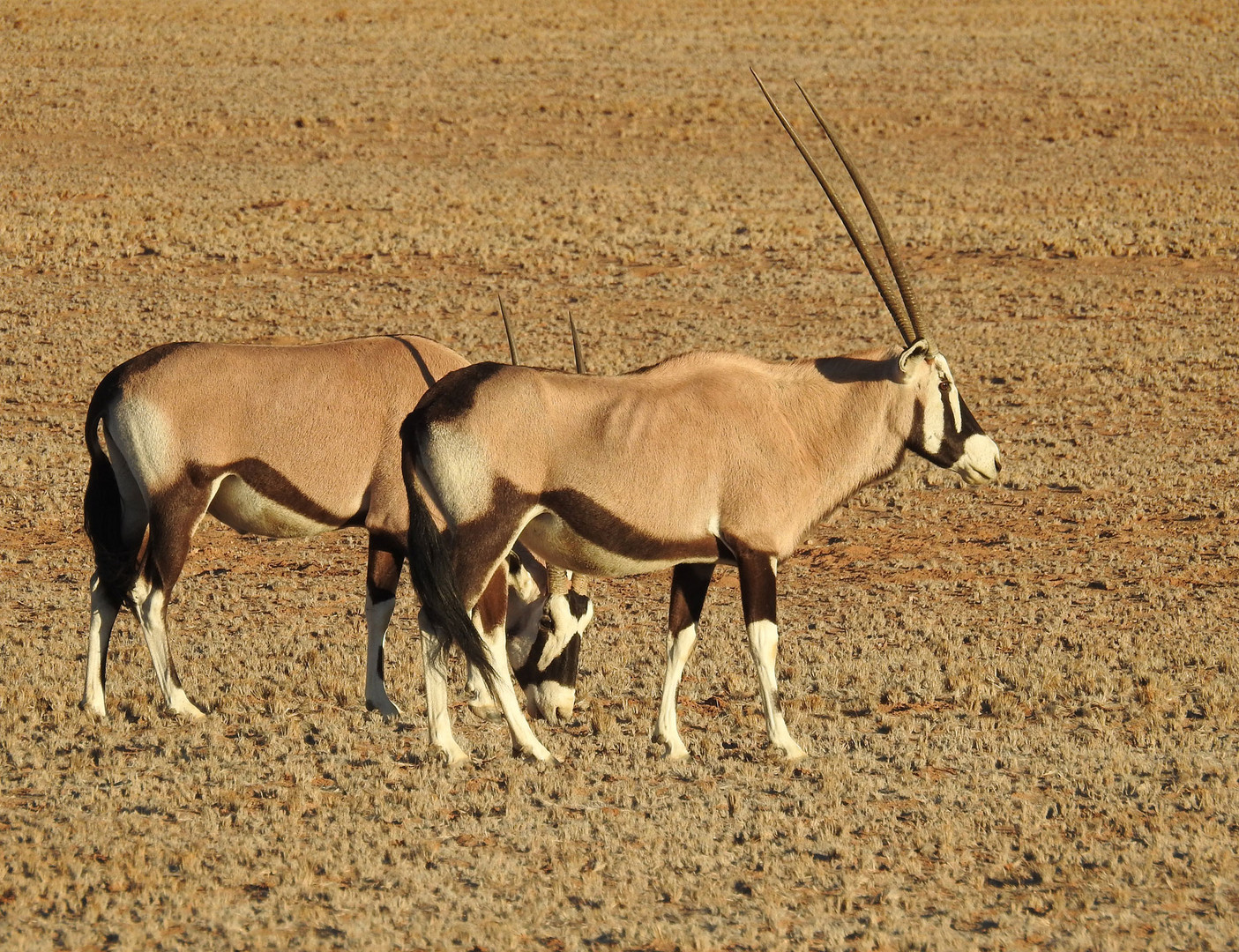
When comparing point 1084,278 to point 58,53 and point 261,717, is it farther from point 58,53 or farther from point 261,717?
point 58,53

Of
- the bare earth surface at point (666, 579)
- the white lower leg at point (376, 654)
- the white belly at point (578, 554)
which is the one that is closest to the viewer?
the bare earth surface at point (666, 579)

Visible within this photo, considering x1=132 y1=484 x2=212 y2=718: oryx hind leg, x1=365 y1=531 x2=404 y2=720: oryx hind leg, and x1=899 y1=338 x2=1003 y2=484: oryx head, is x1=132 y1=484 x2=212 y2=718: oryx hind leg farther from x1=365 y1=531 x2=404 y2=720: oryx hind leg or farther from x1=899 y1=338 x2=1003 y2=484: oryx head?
x1=899 y1=338 x2=1003 y2=484: oryx head

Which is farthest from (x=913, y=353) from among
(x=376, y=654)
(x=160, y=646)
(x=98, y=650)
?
(x=98, y=650)

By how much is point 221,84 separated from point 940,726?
2976 cm

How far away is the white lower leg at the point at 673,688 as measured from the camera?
24.8 feet

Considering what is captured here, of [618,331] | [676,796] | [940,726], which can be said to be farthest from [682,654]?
[618,331]

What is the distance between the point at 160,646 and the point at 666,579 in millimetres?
3970

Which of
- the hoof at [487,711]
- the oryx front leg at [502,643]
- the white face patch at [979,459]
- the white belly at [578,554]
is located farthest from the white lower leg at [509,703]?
the white face patch at [979,459]

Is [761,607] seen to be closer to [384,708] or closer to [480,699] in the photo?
[480,699]

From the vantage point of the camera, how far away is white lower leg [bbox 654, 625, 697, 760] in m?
7.55

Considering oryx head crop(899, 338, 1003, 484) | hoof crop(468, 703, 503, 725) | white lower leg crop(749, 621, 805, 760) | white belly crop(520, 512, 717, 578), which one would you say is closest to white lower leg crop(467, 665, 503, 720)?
hoof crop(468, 703, 503, 725)

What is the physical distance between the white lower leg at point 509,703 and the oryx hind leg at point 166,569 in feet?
4.97

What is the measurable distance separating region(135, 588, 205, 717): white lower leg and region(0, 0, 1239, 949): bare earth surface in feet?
0.54

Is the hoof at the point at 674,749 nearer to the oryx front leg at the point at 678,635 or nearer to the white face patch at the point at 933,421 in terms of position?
the oryx front leg at the point at 678,635
